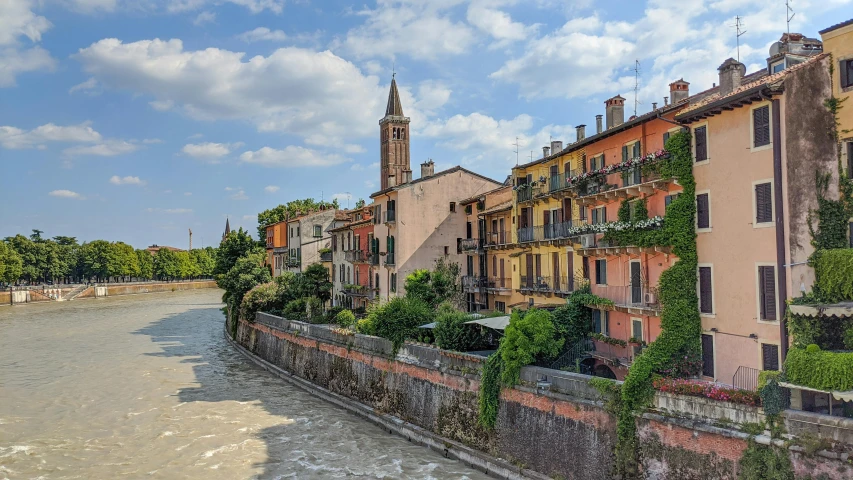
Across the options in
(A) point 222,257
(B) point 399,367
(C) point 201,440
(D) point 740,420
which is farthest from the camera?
(A) point 222,257

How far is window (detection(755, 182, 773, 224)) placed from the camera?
53.8 feet

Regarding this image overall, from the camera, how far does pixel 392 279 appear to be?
3806 cm

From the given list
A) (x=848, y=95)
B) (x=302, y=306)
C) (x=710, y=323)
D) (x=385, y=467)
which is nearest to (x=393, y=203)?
(x=302, y=306)

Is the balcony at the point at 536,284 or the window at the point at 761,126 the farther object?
the balcony at the point at 536,284

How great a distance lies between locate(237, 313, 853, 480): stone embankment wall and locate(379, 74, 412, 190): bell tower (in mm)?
44832

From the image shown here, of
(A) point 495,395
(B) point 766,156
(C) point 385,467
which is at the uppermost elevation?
(B) point 766,156

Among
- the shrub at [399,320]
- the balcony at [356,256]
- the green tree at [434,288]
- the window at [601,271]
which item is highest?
the balcony at [356,256]

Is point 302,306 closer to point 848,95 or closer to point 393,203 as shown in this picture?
point 393,203

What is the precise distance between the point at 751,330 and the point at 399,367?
13.4 metres

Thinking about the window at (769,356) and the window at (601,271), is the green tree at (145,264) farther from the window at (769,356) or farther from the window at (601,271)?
the window at (769,356)

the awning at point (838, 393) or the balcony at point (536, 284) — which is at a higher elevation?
the balcony at point (536, 284)

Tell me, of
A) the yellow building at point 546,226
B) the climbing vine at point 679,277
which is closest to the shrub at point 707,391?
the climbing vine at point 679,277

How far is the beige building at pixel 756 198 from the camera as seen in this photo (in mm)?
15727

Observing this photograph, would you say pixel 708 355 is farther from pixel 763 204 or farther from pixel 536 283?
pixel 536 283
